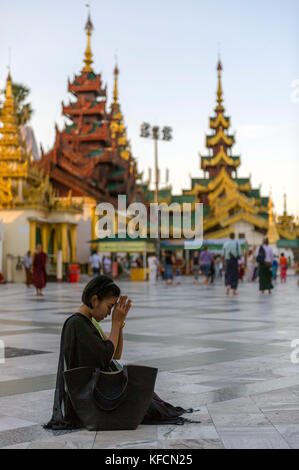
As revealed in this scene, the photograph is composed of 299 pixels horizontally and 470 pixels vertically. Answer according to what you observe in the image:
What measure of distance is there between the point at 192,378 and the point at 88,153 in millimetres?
46447

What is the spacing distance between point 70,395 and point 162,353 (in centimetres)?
330

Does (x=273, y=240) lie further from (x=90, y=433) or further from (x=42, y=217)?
(x=90, y=433)

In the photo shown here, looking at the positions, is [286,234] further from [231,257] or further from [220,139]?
[231,257]

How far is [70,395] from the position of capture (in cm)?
400

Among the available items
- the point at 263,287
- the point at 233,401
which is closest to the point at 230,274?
the point at 263,287

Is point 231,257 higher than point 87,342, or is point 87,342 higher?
Answer: point 231,257

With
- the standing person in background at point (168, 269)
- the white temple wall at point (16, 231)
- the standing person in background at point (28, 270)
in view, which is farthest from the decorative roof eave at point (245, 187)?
the standing person in background at point (28, 270)

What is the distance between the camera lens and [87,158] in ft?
157

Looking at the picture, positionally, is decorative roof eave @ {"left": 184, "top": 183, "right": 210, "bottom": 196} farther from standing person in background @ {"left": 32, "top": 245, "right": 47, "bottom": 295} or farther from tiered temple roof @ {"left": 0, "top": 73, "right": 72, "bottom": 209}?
standing person in background @ {"left": 32, "top": 245, "right": 47, "bottom": 295}

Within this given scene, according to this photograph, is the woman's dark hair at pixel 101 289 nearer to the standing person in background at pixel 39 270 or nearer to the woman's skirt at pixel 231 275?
the woman's skirt at pixel 231 275

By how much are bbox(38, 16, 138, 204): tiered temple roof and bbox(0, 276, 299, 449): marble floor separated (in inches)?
1303

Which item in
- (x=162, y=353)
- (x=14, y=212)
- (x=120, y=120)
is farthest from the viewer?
(x=120, y=120)

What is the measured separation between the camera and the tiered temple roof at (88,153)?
146 feet

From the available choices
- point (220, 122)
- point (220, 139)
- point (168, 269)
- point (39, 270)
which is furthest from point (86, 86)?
point (39, 270)
